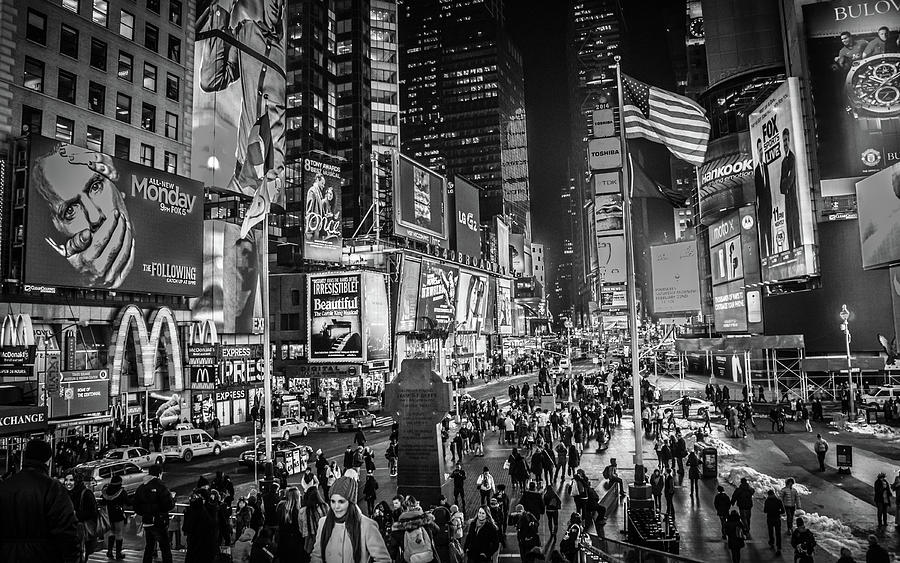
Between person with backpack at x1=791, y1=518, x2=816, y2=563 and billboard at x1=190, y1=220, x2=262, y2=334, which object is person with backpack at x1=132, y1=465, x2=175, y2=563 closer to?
person with backpack at x1=791, y1=518, x2=816, y2=563

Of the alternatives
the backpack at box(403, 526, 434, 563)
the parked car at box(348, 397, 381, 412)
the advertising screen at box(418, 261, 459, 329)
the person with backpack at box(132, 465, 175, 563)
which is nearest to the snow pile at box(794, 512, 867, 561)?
the backpack at box(403, 526, 434, 563)

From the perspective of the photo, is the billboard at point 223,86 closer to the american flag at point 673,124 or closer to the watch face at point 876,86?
the american flag at point 673,124

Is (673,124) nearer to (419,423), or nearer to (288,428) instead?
(419,423)

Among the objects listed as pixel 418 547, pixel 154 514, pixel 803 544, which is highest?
pixel 418 547

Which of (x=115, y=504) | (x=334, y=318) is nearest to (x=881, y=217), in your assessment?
(x=115, y=504)

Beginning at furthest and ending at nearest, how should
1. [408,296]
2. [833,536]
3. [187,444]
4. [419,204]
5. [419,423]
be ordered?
[419,204]
[408,296]
[187,444]
[419,423]
[833,536]

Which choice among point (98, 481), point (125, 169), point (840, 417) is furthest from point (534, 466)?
point (125, 169)

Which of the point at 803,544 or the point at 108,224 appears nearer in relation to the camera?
the point at 803,544
